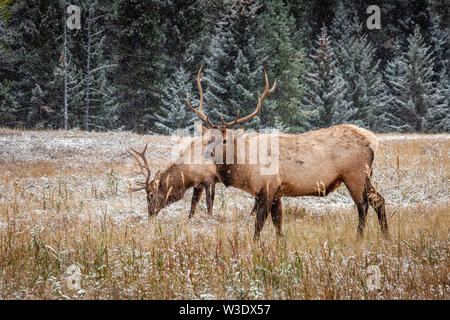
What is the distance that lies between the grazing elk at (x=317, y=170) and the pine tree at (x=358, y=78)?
25785 mm

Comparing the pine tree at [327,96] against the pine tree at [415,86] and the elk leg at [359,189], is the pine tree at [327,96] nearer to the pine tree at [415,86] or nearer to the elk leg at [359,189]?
the pine tree at [415,86]

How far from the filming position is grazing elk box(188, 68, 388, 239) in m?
5.28

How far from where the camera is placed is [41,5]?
28.9 metres

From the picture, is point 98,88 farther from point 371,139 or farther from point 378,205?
point 378,205

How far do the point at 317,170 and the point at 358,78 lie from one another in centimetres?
2896

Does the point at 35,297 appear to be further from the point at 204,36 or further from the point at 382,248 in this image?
the point at 204,36

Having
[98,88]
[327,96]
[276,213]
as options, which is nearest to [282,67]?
[327,96]

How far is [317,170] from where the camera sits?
5309 millimetres

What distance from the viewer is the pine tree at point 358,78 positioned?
104 ft

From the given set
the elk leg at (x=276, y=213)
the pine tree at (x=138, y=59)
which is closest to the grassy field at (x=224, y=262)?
the elk leg at (x=276, y=213)

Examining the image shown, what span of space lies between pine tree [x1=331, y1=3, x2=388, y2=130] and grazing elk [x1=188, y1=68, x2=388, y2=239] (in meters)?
25.8

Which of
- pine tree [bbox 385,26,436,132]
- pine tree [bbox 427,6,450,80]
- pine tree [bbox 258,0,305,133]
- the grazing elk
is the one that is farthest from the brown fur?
pine tree [bbox 427,6,450,80]
